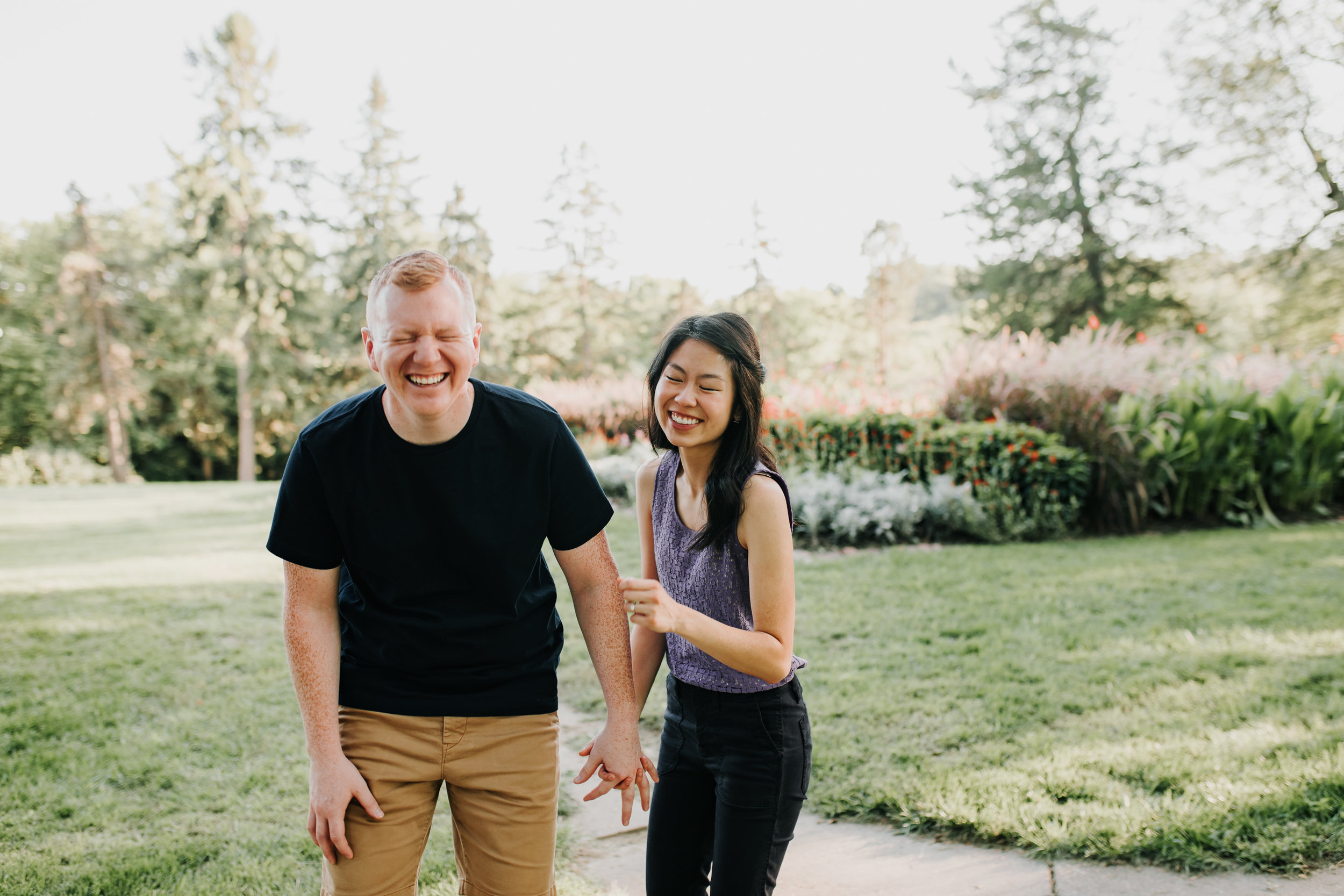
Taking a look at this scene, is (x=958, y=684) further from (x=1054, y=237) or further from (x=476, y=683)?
(x=1054, y=237)

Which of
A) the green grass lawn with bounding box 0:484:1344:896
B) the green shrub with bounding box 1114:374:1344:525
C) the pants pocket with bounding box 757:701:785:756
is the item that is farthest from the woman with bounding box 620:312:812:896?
the green shrub with bounding box 1114:374:1344:525

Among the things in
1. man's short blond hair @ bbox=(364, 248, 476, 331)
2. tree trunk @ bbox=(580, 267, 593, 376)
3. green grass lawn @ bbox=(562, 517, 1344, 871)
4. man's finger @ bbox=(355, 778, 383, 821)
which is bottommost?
green grass lawn @ bbox=(562, 517, 1344, 871)

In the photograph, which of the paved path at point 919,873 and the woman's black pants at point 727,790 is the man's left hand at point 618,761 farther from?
the paved path at point 919,873

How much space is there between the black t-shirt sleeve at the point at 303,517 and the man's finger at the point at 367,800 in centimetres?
46

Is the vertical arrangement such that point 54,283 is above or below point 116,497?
above

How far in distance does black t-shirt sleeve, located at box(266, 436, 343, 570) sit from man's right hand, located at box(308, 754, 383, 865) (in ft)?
1.36

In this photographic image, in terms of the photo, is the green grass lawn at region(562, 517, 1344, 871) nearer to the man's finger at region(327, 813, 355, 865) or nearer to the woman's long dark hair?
the woman's long dark hair

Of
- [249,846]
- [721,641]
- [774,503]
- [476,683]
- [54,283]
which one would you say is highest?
[54,283]

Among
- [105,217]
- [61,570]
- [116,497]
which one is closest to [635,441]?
[61,570]

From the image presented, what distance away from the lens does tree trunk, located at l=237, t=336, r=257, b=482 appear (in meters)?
28.2

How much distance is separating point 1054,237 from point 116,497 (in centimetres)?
2512

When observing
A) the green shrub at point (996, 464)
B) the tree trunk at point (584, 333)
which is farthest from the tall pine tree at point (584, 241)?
the green shrub at point (996, 464)

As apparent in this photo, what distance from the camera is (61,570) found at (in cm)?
773

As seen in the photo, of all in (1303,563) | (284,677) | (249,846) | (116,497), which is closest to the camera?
(249,846)
